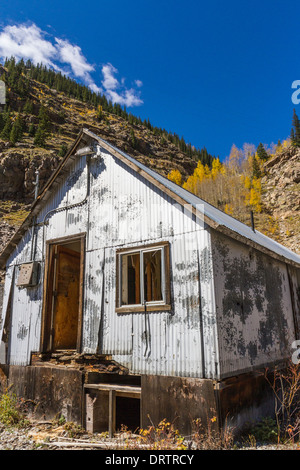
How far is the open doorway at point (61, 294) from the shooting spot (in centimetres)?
957

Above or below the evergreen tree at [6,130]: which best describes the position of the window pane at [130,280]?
below

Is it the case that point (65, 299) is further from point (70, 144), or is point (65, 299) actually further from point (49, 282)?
point (70, 144)

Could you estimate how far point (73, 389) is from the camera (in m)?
8.15

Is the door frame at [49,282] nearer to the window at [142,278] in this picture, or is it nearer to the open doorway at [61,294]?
the open doorway at [61,294]

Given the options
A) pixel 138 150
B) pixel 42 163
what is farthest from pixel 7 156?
pixel 138 150

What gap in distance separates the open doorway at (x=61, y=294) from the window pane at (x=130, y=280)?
1431 mm

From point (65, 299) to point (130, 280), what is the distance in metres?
2.87

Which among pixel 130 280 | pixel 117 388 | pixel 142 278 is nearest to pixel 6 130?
pixel 130 280

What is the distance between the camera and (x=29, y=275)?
996cm

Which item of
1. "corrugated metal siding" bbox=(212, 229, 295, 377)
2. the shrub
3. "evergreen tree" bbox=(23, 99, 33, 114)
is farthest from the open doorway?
"evergreen tree" bbox=(23, 99, 33, 114)

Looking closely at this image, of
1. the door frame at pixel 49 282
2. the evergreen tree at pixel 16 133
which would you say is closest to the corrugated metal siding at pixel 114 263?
the door frame at pixel 49 282

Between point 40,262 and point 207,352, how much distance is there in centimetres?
626

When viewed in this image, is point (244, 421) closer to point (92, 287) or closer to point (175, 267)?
point (175, 267)

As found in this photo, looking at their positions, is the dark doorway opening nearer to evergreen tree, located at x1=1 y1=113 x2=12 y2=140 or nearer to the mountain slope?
the mountain slope
